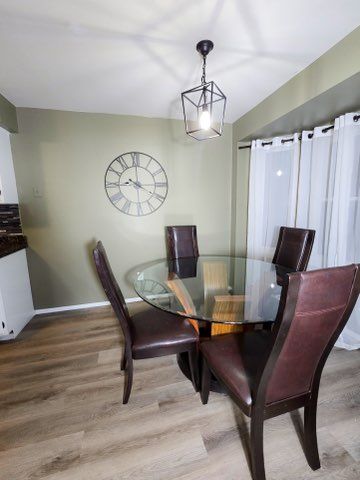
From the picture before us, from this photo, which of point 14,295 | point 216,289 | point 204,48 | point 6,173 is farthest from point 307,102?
point 14,295

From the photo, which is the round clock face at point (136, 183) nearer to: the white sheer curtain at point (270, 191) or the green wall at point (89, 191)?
the green wall at point (89, 191)

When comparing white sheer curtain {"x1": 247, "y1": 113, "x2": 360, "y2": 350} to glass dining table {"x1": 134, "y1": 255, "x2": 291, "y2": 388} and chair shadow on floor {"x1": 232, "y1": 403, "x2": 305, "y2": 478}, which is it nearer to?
glass dining table {"x1": 134, "y1": 255, "x2": 291, "y2": 388}

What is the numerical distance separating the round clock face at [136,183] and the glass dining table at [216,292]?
88cm

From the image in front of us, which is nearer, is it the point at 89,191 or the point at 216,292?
the point at 216,292

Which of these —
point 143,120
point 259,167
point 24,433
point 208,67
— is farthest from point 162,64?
point 24,433

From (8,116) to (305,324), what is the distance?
3.10 meters

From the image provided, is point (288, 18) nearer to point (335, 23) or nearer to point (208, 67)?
point (335, 23)

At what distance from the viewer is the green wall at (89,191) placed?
2486 mm

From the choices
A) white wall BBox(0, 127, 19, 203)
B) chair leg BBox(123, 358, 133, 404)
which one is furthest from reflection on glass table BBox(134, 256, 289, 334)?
white wall BBox(0, 127, 19, 203)

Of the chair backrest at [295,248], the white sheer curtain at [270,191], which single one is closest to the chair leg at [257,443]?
the chair backrest at [295,248]

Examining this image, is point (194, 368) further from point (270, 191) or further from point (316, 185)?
point (270, 191)

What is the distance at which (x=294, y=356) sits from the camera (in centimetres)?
87

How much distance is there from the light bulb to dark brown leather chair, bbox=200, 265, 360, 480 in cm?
113

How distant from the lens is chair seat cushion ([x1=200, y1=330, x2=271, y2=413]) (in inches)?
38.7
